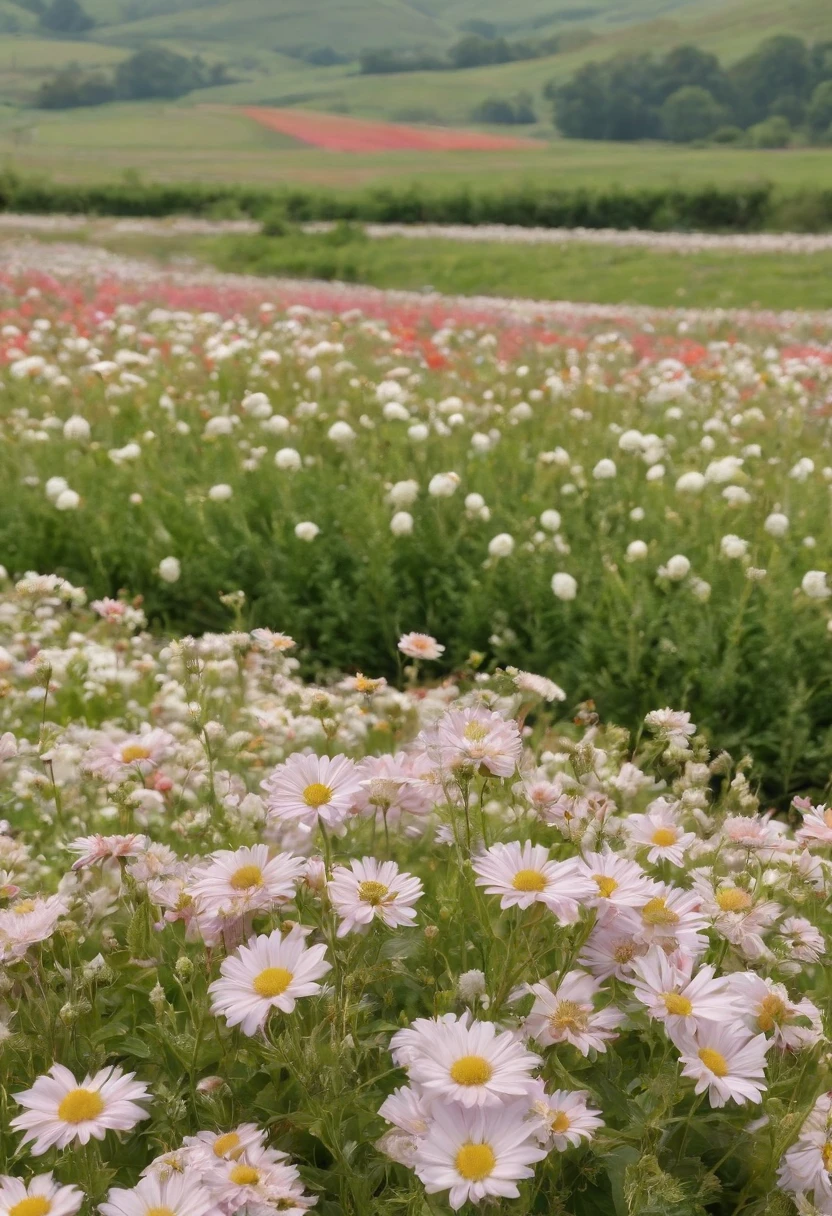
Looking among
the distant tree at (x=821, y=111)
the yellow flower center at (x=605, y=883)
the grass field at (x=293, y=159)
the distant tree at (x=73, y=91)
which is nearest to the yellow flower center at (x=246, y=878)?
the yellow flower center at (x=605, y=883)

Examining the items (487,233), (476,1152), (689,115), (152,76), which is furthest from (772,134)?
(476,1152)

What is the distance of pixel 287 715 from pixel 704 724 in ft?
5.82

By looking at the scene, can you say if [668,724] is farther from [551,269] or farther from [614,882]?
[551,269]

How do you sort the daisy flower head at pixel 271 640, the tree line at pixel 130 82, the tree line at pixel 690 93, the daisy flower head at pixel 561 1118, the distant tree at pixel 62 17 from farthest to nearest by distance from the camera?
the distant tree at pixel 62 17
the tree line at pixel 130 82
the tree line at pixel 690 93
the daisy flower head at pixel 271 640
the daisy flower head at pixel 561 1118

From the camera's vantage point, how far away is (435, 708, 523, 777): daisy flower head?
5.48 feet

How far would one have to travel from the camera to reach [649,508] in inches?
211

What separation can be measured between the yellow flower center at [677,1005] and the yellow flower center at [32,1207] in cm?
78

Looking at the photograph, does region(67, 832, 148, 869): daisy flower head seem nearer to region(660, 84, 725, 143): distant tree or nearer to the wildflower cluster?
the wildflower cluster

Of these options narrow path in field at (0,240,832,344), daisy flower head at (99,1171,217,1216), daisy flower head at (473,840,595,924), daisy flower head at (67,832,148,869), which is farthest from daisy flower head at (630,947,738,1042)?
narrow path in field at (0,240,832,344)

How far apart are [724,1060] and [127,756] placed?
1.23 meters

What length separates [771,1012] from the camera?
1.51m

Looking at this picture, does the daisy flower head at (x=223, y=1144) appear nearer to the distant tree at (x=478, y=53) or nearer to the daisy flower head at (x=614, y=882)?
the daisy flower head at (x=614, y=882)

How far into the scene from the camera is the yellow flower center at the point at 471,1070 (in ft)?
4.26

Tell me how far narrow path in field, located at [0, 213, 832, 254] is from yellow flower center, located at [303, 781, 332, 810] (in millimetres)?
23213
